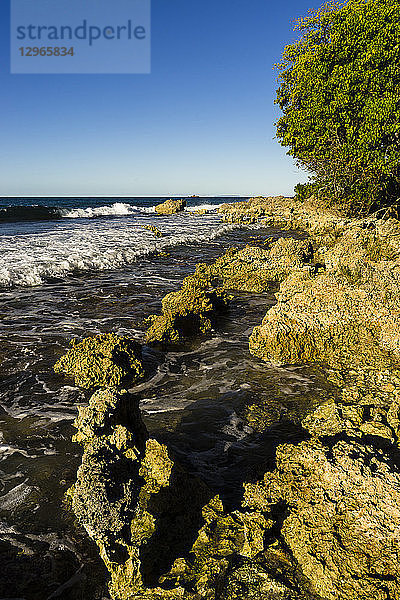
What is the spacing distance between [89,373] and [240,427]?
2.39 m

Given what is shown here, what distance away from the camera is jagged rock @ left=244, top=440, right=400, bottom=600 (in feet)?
7.56

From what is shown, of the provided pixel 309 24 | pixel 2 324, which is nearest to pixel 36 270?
pixel 2 324

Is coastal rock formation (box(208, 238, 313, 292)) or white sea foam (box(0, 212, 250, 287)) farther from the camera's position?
white sea foam (box(0, 212, 250, 287))

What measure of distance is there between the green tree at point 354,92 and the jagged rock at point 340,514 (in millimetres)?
15490

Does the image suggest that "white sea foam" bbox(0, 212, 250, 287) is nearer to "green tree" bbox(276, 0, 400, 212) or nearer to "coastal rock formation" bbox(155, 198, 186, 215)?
"green tree" bbox(276, 0, 400, 212)

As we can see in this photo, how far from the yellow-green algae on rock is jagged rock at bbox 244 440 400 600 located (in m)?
3.09

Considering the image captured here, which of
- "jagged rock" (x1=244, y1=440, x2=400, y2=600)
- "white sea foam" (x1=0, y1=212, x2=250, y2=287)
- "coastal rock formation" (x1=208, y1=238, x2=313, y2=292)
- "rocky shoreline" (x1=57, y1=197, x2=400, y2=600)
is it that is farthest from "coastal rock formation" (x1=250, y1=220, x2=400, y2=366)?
"white sea foam" (x1=0, y1=212, x2=250, y2=287)

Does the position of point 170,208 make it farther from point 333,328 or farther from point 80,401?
point 80,401

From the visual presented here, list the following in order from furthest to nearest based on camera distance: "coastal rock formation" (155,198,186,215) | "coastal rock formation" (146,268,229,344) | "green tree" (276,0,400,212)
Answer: "coastal rock formation" (155,198,186,215) → "green tree" (276,0,400,212) → "coastal rock formation" (146,268,229,344)

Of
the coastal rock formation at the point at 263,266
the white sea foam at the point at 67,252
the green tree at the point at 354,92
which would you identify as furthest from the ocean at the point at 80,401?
the green tree at the point at 354,92

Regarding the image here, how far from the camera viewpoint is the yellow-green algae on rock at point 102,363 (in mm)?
5539

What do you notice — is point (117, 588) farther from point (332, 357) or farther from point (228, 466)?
point (332, 357)

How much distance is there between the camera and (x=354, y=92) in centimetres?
1551

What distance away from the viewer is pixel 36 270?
1323 centimetres
